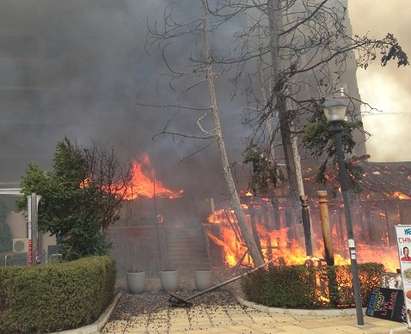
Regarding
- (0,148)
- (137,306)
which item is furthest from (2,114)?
(137,306)

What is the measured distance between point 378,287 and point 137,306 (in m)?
4.86

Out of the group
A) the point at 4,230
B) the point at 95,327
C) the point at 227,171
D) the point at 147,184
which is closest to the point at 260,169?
the point at 227,171

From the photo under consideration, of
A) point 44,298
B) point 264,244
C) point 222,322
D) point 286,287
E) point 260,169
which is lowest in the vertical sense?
point 222,322

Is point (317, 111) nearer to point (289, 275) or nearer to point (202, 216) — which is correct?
point (289, 275)

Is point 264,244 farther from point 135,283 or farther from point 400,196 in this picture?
point 400,196

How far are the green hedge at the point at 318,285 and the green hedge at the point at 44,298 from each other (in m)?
3.38

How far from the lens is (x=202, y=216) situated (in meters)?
17.5

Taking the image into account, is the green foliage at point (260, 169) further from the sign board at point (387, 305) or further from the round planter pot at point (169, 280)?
the sign board at point (387, 305)

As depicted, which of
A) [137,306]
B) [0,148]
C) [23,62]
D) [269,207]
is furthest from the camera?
[23,62]

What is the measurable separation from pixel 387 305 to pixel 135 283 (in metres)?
6.34

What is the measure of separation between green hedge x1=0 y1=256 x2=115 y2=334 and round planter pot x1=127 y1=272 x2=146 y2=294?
425cm

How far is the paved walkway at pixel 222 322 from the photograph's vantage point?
6.70 metres

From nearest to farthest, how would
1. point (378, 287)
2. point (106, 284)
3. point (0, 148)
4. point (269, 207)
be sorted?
point (378, 287) < point (106, 284) < point (269, 207) < point (0, 148)

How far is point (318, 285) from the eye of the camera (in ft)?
26.2
